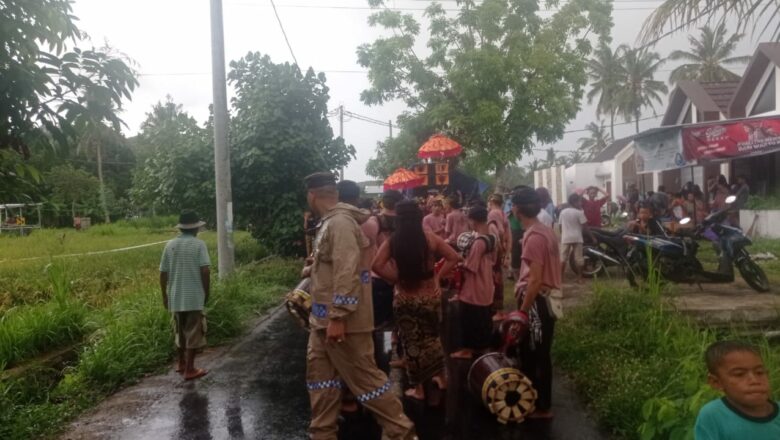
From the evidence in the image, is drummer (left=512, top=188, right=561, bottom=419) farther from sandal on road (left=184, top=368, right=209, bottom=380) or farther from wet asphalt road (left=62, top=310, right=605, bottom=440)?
sandal on road (left=184, top=368, right=209, bottom=380)

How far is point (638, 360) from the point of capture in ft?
18.2

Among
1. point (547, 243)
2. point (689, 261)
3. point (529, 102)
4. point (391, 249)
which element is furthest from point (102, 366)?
point (529, 102)

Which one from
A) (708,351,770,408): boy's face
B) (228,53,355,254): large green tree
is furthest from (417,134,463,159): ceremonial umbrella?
(708,351,770,408): boy's face

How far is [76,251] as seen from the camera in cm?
2159

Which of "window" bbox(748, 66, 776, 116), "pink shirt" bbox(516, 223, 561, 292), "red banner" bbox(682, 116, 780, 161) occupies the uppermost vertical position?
"window" bbox(748, 66, 776, 116)

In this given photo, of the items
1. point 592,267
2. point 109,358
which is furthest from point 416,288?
point 592,267

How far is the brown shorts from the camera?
6.53 meters

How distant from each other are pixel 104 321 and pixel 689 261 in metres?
8.04

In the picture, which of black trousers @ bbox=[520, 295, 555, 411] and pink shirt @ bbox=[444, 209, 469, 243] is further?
pink shirt @ bbox=[444, 209, 469, 243]

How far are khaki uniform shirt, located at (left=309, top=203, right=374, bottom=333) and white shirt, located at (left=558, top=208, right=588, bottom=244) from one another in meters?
7.43

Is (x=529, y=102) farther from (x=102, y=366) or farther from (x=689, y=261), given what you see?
(x=102, y=366)

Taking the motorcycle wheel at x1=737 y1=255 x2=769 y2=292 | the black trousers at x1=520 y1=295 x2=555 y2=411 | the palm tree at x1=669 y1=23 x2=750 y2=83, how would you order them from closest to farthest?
the black trousers at x1=520 y1=295 x2=555 y2=411 → the motorcycle wheel at x1=737 y1=255 x2=769 y2=292 → the palm tree at x1=669 y1=23 x2=750 y2=83

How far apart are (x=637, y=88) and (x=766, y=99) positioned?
1129 inches

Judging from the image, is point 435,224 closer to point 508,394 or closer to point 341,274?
point 508,394
